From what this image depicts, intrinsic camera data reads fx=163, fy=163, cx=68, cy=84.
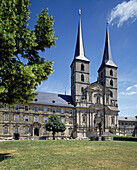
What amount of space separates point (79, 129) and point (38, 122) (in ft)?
36.0

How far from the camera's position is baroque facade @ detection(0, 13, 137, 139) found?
38.5 m

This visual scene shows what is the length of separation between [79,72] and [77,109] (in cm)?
1097

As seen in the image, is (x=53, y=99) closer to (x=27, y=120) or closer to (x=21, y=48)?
(x=27, y=120)

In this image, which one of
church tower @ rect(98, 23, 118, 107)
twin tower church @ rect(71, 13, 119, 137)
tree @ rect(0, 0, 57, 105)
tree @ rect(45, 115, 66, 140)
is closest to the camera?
tree @ rect(0, 0, 57, 105)

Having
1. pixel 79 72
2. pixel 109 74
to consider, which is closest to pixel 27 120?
pixel 79 72

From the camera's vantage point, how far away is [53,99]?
147 feet

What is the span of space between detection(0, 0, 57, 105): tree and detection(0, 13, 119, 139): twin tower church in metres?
28.7

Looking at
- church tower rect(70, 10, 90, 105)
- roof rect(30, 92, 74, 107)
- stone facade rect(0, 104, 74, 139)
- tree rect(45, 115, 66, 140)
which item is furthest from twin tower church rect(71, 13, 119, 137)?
tree rect(45, 115, 66, 140)

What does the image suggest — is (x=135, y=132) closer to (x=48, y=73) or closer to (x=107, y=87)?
(x=107, y=87)

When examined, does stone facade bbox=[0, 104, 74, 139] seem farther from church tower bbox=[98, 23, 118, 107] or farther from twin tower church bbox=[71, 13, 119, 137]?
church tower bbox=[98, 23, 118, 107]

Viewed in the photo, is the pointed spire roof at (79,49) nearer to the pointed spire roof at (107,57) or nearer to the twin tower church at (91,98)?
the twin tower church at (91,98)

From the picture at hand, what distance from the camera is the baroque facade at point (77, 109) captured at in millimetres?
38506

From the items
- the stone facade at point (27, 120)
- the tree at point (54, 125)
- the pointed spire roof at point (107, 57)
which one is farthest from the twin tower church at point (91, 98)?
the tree at point (54, 125)

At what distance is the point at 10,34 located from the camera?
9.50 meters
